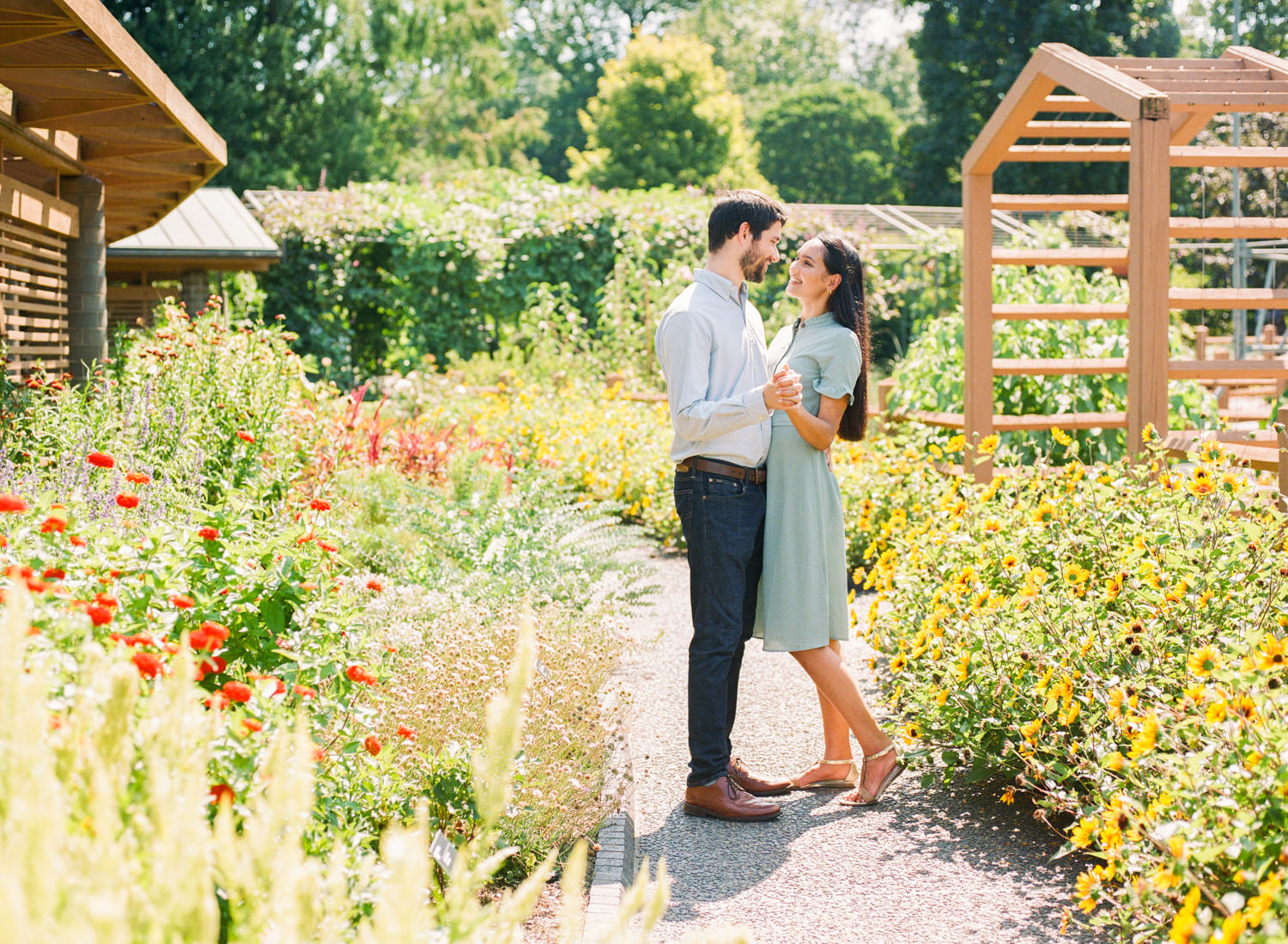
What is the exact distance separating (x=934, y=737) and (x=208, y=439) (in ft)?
11.4

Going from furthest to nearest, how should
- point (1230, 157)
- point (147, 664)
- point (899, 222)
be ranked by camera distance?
point (899, 222)
point (1230, 157)
point (147, 664)

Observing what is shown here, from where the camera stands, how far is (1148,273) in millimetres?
4836

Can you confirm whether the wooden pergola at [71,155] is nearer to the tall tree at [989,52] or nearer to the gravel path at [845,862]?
the gravel path at [845,862]

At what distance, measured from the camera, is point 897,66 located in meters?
47.8

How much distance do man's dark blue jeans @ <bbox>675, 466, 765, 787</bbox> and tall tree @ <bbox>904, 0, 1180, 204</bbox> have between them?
73.8 feet

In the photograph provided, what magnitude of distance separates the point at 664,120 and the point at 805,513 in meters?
25.2

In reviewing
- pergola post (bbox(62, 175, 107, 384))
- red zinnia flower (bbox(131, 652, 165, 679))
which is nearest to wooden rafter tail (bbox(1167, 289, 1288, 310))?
red zinnia flower (bbox(131, 652, 165, 679))

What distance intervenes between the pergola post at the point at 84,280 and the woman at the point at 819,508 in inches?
183

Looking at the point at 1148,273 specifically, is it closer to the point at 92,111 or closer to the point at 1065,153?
the point at 1065,153

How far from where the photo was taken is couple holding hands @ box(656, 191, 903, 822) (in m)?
3.23

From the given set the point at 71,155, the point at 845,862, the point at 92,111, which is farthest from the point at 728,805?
the point at 71,155

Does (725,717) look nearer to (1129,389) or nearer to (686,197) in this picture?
(1129,389)

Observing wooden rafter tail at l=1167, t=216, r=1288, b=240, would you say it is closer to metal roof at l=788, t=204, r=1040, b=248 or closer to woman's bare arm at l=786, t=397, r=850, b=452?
woman's bare arm at l=786, t=397, r=850, b=452

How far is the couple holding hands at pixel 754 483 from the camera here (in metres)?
3.23
